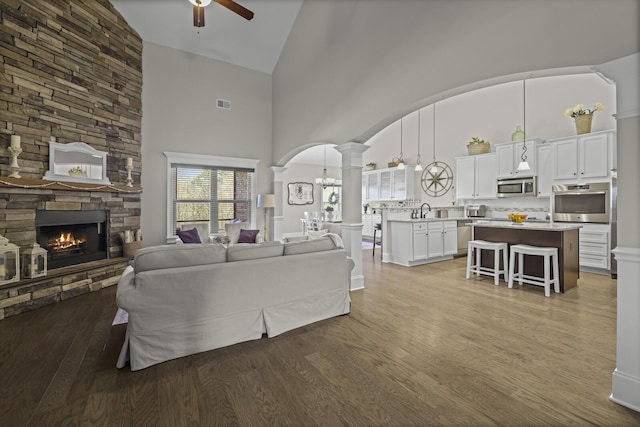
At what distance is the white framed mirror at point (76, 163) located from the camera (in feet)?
12.7

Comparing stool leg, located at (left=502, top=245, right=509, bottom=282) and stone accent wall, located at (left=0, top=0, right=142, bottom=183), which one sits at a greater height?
stone accent wall, located at (left=0, top=0, right=142, bottom=183)

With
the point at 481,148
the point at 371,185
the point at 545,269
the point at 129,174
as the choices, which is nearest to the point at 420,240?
the point at 545,269

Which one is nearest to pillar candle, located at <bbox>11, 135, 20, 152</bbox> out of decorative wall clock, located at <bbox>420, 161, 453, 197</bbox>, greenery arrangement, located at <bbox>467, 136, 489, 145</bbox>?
decorative wall clock, located at <bbox>420, 161, 453, 197</bbox>

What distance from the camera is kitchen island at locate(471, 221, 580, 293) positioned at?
409 cm

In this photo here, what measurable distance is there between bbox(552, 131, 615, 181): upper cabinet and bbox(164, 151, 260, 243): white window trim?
6.02 metres

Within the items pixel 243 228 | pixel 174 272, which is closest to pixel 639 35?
pixel 174 272

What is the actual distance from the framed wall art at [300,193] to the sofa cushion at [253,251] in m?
7.35

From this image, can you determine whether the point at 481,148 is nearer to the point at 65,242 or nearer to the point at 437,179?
the point at 437,179

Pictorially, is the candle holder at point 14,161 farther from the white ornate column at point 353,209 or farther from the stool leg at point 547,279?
the stool leg at point 547,279

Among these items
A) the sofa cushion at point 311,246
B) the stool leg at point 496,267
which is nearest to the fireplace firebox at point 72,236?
the sofa cushion at point 311,246

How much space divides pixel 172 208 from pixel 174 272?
3846 mm

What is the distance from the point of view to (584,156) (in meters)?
5.23

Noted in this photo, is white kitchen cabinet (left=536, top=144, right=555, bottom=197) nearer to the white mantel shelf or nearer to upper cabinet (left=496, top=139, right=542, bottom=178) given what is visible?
upper cabinet (left=496, top=139, right=542, bottom=178)

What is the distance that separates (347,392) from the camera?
1937mm
